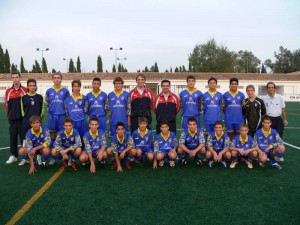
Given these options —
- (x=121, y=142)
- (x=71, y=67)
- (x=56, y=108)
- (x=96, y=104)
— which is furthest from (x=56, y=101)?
(x=71, y=67)

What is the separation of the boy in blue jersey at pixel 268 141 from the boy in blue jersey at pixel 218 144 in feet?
1.88

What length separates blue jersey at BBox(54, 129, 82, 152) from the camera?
4.82m

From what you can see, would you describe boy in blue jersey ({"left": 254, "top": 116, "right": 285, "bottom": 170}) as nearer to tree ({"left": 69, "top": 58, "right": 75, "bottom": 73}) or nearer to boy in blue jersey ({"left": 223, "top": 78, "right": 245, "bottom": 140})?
boy in blue jersey ({"left": 223, "top": 78, "right": 245, "bottom": 140})

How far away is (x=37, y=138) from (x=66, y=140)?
0.51 meters

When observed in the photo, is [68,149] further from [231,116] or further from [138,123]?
[231,116]

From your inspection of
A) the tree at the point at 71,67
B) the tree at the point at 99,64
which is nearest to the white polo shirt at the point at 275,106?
the tree at the point at 99,64

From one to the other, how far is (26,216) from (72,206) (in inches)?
19.4

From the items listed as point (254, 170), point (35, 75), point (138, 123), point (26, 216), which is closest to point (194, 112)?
point (138, 123)

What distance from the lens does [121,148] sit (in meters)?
4.96

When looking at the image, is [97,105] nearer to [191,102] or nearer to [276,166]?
[191,102]

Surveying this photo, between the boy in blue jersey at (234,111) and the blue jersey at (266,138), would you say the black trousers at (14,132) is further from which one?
the blue jersey at (266,138)

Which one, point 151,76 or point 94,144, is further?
point 151,76

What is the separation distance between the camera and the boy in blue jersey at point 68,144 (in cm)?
477

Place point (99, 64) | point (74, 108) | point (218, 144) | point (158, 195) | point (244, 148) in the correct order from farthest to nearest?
point (99, 64) → point (74, 108) → point (218, 144) → point (244, 148) → point (158, 195)
